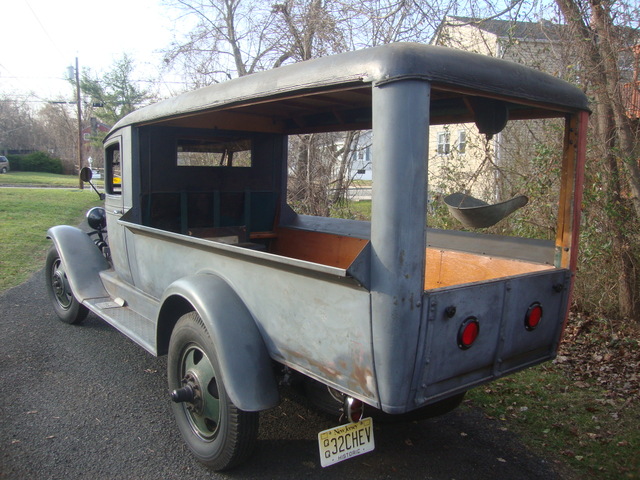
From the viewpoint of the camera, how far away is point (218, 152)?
5168mm

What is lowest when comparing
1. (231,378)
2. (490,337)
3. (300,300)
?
(231,378)

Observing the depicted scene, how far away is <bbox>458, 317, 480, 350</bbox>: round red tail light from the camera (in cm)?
237

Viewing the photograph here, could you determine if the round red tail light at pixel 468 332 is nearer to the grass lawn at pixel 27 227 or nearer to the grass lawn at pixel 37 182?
the grass lawn at pixel 27 227

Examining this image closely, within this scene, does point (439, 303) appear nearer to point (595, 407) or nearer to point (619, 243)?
point (595, 407)

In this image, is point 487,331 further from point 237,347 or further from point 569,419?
point 569,419

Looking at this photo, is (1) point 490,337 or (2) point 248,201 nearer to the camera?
(1) point 490,337

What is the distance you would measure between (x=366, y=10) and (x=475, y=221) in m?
6.09

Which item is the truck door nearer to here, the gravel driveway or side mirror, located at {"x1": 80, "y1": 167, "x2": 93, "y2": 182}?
side mirror, located at {"x1": 80, "y1": 167, "x2": 93, "y2": 182}

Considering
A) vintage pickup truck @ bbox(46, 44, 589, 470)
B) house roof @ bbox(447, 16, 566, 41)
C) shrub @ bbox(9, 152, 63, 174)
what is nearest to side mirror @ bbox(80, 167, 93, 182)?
vintage pickup truck @ bbox(46, 44, 589, 470)

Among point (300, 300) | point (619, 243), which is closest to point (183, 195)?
point (300, 300)

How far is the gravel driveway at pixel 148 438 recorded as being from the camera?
2957 millimetres

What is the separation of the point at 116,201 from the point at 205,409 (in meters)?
2.45

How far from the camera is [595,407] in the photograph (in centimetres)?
387

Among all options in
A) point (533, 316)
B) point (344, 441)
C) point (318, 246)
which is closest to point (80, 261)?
point (318, 246)
